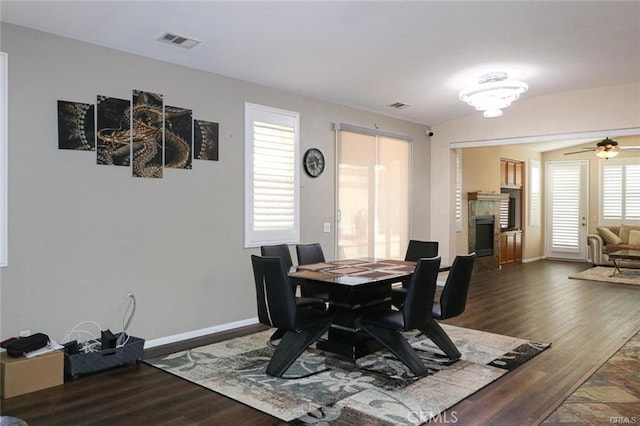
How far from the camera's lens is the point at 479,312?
5.77m

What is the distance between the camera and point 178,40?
398 cm

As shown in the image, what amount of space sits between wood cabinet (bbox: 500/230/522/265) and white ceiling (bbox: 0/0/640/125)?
5.03m

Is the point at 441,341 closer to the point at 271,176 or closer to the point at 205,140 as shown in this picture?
the point at 271,176

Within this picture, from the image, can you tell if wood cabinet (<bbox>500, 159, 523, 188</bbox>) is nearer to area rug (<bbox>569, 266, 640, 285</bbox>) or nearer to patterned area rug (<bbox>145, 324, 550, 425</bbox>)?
area rug (<bbox>569, 266, 640, 285</bbox>)

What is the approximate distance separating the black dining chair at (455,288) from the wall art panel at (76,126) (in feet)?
10.3

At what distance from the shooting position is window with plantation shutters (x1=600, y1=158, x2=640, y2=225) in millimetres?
10203

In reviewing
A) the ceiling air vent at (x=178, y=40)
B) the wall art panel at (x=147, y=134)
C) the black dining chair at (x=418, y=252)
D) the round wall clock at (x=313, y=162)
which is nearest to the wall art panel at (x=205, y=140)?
the wall art panel at (x=147, y=134)

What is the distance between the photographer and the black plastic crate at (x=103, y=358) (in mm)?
3502

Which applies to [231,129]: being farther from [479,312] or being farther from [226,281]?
[479,312]

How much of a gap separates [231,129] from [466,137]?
13.4 ft

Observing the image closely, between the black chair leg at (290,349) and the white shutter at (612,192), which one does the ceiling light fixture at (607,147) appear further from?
the black chair leg at (290,349)

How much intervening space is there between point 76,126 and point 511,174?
9.32 meters

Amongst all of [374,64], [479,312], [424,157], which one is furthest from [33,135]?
[424,157]

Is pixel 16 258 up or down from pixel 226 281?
up
